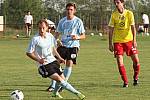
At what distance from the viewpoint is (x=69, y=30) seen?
38.9ft

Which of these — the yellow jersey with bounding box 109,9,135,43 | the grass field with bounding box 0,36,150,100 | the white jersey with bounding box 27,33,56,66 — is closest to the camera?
the white jersey with bounding box 27,33,56,66

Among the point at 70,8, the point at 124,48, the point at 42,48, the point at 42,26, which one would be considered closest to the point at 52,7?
the point at 124,48

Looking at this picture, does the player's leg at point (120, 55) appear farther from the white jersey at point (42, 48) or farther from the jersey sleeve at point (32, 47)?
the jersey sleeve at point (32, 47)

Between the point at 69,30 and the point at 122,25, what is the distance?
1.61m

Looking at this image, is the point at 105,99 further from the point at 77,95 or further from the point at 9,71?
the point at 9,71

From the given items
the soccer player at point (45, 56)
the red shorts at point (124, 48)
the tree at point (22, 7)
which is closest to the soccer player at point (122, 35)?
the red shorts at point (124, 48)

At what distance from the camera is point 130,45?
12.9 m

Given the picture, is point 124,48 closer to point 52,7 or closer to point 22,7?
point 22,7

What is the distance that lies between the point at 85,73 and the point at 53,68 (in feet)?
19.1

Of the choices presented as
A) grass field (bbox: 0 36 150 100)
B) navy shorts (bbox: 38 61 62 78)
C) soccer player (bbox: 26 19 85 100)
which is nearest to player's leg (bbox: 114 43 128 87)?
grass field (bbox: 0 36 150 100)

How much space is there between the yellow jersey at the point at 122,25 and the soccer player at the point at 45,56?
9.63 ft

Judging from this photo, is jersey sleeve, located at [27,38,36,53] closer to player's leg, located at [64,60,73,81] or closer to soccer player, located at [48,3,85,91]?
soccer player, located at [48,3,85,91]

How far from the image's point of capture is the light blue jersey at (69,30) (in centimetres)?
1185

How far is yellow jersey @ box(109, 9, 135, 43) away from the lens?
42.0 ft
